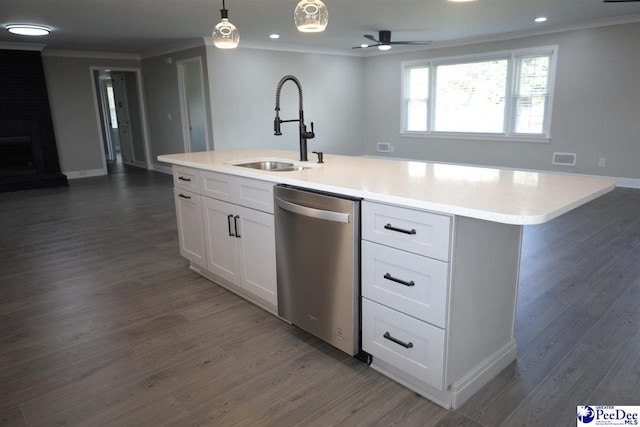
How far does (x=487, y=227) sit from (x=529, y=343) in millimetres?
905

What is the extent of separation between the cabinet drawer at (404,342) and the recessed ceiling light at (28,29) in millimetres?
5959

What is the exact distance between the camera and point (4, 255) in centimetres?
386

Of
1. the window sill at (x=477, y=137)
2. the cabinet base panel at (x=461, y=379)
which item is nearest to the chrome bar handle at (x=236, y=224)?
the cabinet base panel at (x=461, y=379)

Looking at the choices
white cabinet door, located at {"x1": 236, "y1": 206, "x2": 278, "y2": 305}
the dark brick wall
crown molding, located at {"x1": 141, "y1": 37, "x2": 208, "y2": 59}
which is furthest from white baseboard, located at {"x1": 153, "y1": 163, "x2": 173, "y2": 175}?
white cabinet door, located at {"x1": 236, "y1": 206, "x2": 278, "y2": 305}

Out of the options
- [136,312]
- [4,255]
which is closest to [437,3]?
[136,312]

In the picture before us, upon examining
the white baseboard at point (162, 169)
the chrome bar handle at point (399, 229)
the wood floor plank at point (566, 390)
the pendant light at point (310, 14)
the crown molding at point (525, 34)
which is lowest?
the wood floor plank at point (566, 390)

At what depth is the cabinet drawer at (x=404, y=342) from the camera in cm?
176

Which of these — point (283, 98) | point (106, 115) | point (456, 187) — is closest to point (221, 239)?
point (456, 187)

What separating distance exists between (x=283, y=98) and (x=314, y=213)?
611 cm

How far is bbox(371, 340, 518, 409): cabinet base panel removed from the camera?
181cm

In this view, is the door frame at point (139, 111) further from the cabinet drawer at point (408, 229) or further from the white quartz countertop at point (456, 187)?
the cabinet drawer at point (408, 229)

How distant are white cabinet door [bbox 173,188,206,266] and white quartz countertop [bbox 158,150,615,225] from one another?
451 mm

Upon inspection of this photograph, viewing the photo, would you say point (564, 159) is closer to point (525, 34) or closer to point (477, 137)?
point (477, 137)

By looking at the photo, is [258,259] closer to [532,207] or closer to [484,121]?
[532,207]
